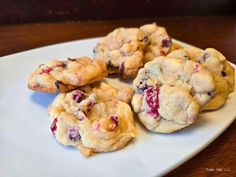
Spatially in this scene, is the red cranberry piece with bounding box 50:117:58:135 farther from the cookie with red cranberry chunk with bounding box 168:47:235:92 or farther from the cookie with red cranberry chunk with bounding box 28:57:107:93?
the cookie with red cranberry chunk with bounding box 168:47:235:92

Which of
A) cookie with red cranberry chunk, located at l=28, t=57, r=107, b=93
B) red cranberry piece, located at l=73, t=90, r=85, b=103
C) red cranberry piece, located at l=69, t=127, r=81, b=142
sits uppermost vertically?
cookie with red cranberry chunk, located at l=28, t=57, r=107, b=93

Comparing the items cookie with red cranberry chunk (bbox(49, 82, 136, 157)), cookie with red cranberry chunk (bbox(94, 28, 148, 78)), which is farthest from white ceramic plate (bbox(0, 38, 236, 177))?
cookie with red cranberry chunk (bbox(94, 28, 148, 78))

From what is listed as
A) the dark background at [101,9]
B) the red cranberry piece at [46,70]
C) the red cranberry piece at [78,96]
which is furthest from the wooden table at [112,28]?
the red cranberry piece at [78,96]

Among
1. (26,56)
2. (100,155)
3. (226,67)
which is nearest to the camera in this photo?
(100,155)

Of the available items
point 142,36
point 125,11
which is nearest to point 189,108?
point 142,36

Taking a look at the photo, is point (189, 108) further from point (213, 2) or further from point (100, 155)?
point (213, 2)
